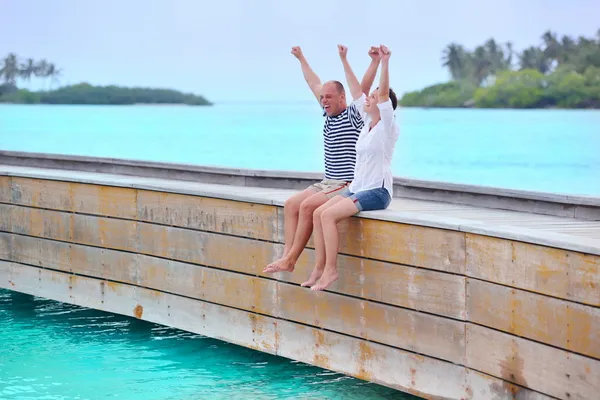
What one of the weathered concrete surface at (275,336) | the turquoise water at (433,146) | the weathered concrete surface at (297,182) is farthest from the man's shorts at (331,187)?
the turquoise water at (433,146)

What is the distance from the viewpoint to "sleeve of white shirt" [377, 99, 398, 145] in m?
7.05

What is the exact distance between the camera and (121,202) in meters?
9.26

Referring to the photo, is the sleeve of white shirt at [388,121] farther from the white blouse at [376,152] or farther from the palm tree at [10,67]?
the palm tree at [10,67]

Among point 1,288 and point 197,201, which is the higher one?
point 197,201

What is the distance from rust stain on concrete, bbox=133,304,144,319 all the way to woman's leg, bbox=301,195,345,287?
2381 mm

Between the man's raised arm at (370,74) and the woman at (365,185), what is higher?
the man's raised arm at (370,74)

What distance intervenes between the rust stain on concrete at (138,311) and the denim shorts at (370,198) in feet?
8.87

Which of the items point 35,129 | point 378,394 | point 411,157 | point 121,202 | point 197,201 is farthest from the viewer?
point 35,129

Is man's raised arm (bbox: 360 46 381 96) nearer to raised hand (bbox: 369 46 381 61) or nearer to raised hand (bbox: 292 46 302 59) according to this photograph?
raised hand (bbox: 369 46 381 61)

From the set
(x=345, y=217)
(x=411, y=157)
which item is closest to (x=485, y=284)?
(x=345, y=217)

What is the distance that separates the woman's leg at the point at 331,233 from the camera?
7.12 m

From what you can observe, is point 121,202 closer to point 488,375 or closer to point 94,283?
point 94,283

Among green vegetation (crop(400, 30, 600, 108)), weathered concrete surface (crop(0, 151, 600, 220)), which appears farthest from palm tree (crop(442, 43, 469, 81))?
weathered concrete surface (crop(0, 151, 600, 220))

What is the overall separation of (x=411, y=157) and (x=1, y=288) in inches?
2043
